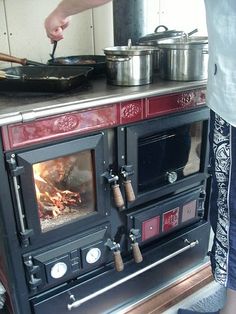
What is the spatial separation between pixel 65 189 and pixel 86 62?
48 cm

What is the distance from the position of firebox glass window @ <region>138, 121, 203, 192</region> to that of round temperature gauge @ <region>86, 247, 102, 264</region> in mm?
225

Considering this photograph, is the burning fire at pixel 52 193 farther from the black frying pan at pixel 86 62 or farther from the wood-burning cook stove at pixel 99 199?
the black frying pan at pixel 86 62

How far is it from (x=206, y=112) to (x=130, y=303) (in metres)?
0.71

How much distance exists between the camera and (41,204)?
913 mm

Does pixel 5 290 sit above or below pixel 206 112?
below

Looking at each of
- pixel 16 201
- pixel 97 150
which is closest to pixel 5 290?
pixel 16 201

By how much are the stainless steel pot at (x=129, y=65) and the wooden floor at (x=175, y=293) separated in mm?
766

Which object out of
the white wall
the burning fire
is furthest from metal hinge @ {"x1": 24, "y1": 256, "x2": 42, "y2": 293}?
the white wall

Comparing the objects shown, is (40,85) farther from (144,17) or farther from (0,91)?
(144,17)

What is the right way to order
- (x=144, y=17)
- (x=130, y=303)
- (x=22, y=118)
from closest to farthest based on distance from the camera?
(x=22, y=118) → (x=130, y=303) → (x=144, y=17)

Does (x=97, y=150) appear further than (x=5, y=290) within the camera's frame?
No

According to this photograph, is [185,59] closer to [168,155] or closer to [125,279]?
[168,155]

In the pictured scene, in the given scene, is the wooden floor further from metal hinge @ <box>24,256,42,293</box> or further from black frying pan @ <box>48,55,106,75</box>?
black frying pan @ <box>48,55,106,75</box>

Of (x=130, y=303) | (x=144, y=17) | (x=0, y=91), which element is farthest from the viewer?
(x=144, y=17)
